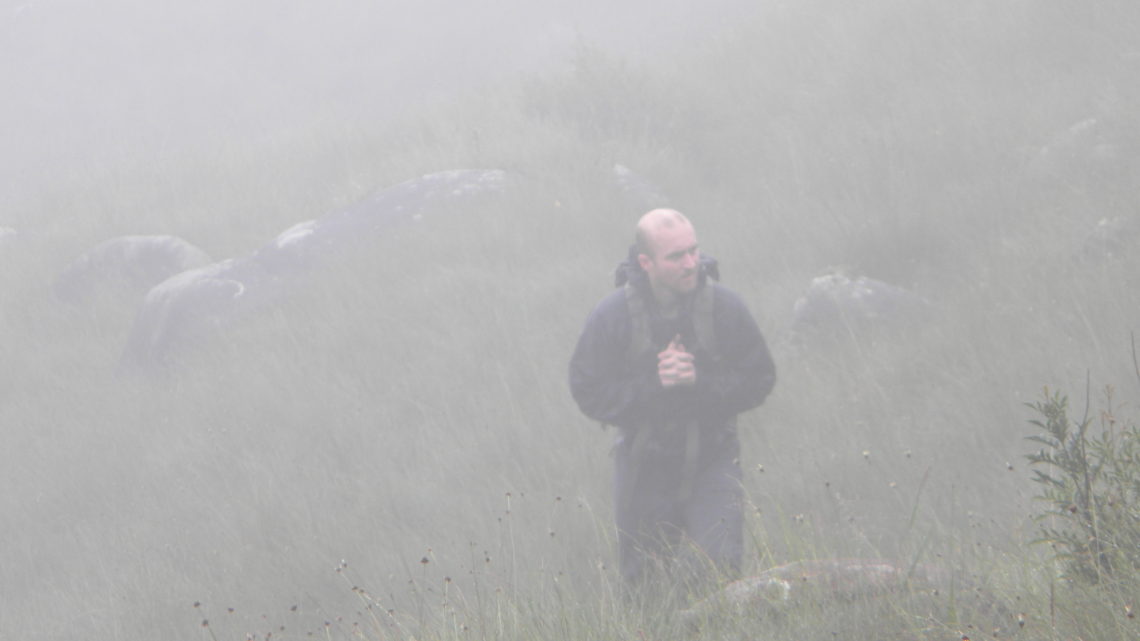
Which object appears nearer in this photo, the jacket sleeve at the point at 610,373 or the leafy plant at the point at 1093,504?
the leafy plant at the point at 1093,504

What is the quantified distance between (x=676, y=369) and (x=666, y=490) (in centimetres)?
73

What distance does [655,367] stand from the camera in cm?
477

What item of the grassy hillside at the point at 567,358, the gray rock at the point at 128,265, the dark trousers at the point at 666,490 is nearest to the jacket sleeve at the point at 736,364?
the dark trousers at the point at 666,490

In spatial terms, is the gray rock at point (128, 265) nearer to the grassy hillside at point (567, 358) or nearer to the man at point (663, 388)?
the grassy hillside at point (567, 358)

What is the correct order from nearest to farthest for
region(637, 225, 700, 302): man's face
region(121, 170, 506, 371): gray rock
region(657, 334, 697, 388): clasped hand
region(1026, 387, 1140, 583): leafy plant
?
region(1026, 387, 1140, 583): leafy plant < region(657, 334, 697, 388): clasped hand < region(637, 225, 700, 302): man's face < region(121, 170, 506, 371): gray rock

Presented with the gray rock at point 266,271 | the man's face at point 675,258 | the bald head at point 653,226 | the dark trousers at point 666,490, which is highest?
the gray rock at point 266,271

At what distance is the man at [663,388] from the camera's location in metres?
4.69

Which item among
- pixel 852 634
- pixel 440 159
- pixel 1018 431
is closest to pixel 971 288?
pixel 1018 431

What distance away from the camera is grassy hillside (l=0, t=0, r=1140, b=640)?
189 inches

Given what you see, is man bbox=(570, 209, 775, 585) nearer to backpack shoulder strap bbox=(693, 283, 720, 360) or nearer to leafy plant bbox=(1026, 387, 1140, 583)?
backpack shoulder strap bbox=(693, 283, 720, 360)

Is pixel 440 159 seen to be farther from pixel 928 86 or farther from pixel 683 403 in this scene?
pixel 683 403

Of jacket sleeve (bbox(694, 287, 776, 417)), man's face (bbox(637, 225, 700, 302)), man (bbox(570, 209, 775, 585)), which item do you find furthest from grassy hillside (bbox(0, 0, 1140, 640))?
man's face (bbox(637, 225, 700, 302))

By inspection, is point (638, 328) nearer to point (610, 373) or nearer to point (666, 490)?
point (610, 373)

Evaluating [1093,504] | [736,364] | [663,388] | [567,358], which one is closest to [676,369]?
[663,388]
